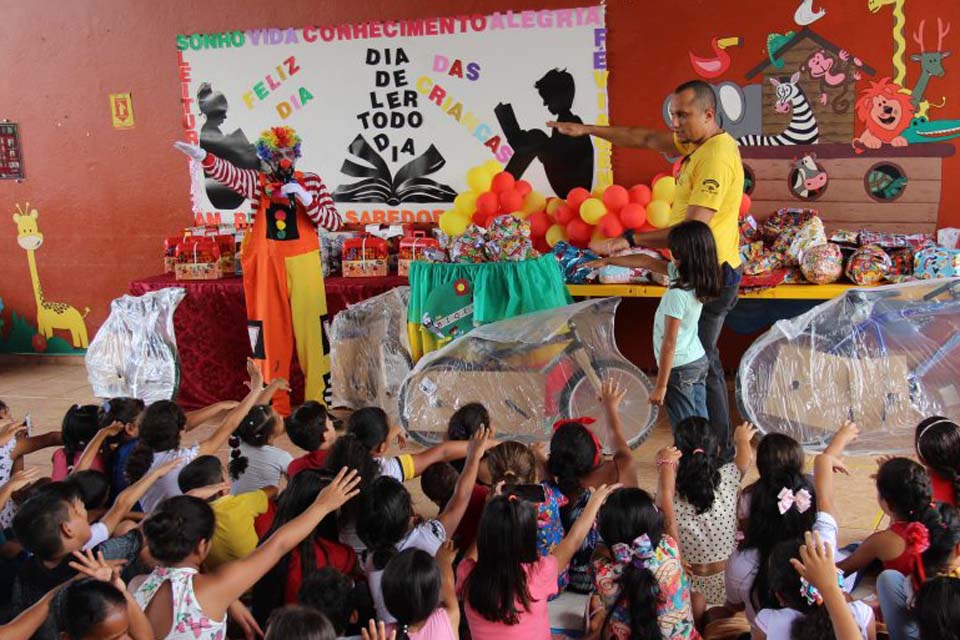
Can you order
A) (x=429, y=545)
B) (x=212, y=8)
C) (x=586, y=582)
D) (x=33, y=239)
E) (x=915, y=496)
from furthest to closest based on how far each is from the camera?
(x=33, y=239) → (x=212, y=8) → (x=586, y=582) → (x=429, y=545) → (x=915, y=496)

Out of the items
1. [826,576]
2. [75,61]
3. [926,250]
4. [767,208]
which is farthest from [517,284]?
[75,61]

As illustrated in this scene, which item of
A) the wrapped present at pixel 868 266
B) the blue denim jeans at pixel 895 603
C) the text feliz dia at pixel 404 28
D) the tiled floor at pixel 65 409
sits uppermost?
the text feliz dia at pixel 404 28

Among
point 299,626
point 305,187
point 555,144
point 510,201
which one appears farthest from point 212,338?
point 299,626

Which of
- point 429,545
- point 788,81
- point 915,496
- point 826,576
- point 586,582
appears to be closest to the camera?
point 826,576

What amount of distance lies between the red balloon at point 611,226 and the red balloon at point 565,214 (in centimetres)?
22

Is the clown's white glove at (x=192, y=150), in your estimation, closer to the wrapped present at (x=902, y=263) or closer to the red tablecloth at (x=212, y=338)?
the red tablecloth at (x=212, y=338)

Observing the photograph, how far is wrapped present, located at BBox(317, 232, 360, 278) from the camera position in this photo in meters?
5.20

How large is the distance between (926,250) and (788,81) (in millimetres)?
1092

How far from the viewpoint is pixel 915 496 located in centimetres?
236

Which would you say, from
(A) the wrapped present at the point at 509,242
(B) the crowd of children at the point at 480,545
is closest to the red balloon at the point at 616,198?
(A) the wrapped present at the point at 509,242

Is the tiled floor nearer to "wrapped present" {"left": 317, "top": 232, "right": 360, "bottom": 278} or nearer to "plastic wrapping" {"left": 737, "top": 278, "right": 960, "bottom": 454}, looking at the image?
"plastic wrapping" {"left": 737, "top": 278, "right": 960, "bottom": 454}

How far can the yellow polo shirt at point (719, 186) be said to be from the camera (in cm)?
345

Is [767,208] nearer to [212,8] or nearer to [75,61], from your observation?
[212,8]

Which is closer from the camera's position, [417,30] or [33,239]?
[417,30]
